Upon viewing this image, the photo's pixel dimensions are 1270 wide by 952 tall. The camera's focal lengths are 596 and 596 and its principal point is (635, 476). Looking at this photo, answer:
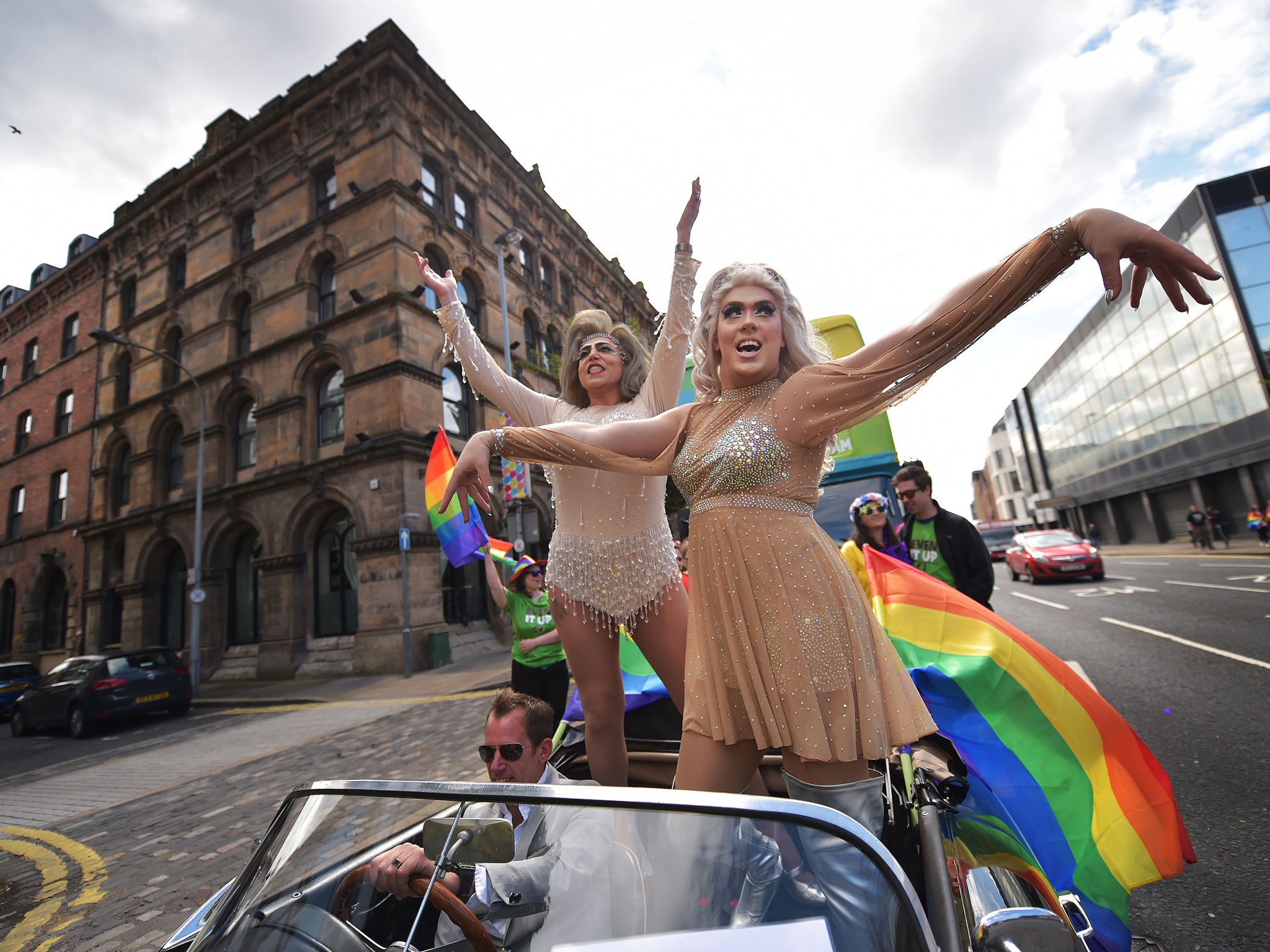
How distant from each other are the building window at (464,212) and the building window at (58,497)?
1775cm

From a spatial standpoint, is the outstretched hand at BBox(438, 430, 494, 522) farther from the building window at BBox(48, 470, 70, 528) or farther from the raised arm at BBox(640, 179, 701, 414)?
the building window at BBox(48, 470, 70, 528)

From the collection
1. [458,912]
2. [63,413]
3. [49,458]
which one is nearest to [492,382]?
[458,912]

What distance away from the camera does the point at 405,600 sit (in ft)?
40.4

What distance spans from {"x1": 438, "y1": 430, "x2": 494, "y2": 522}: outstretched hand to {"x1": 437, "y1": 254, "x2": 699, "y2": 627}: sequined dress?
57 cm

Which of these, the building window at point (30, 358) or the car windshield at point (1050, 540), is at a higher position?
the building window at point (30, 358)

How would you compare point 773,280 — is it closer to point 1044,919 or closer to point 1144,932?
point 1044,919

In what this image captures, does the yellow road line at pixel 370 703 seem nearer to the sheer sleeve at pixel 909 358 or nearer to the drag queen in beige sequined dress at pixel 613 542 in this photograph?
the drag queen in beige sequined dress at pixel 613 542

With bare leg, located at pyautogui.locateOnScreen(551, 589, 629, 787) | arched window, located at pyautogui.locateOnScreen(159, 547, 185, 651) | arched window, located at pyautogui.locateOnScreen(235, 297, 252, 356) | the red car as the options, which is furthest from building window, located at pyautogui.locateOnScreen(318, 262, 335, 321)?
the red car

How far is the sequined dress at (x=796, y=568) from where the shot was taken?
1.33 m

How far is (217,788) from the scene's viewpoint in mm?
5625

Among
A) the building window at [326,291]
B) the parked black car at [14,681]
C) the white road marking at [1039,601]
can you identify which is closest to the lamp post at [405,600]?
the building window at [326,291]

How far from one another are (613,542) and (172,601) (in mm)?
20981

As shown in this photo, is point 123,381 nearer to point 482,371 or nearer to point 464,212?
point 464,212

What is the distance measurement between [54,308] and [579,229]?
21302 mm
